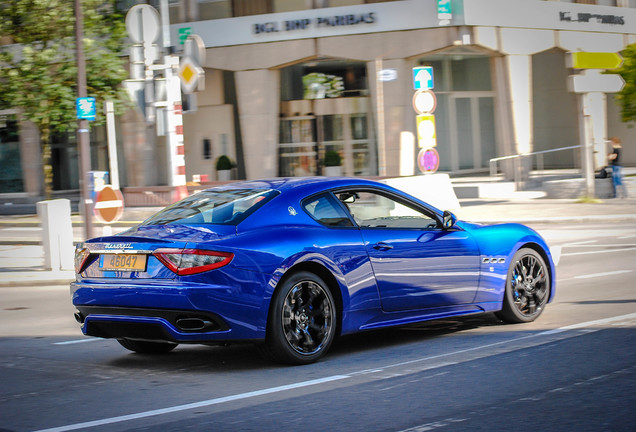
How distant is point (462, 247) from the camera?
792 centimetres

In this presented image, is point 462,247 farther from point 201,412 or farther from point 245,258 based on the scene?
point 201,412

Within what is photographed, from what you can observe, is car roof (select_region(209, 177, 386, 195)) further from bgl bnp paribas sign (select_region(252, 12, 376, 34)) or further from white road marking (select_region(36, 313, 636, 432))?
bgl bnp paribas sign (select_region(252, 12, 376, 34))

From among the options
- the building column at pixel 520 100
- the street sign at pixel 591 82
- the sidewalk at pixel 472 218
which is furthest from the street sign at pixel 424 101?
the building column at pixel 520 100

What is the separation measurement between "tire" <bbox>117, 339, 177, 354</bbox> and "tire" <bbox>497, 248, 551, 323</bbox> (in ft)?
9.49

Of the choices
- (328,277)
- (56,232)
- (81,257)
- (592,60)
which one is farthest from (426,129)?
(81,257)

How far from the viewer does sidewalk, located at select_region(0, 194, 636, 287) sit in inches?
584

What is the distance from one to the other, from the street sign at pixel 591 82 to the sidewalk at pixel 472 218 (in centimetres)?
315

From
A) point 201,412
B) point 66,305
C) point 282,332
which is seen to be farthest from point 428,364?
point 66,305

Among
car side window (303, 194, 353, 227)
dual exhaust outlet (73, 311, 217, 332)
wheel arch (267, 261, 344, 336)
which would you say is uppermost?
car side window (303, 194, 353, 227)

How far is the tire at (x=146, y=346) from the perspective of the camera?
7.75 m

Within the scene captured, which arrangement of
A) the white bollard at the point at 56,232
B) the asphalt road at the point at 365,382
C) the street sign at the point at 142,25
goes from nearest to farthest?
the asphalt road at the point at 365,382 < the white bollard at the point at 56,232 < the street sign at the point at 142,25

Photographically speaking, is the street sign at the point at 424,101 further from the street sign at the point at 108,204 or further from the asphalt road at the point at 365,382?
the asphalt road at the point at 365,382

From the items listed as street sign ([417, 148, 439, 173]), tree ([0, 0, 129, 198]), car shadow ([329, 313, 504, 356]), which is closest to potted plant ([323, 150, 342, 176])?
tree ([0, 0, 129, 198])

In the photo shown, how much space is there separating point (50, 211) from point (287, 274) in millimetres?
9249
